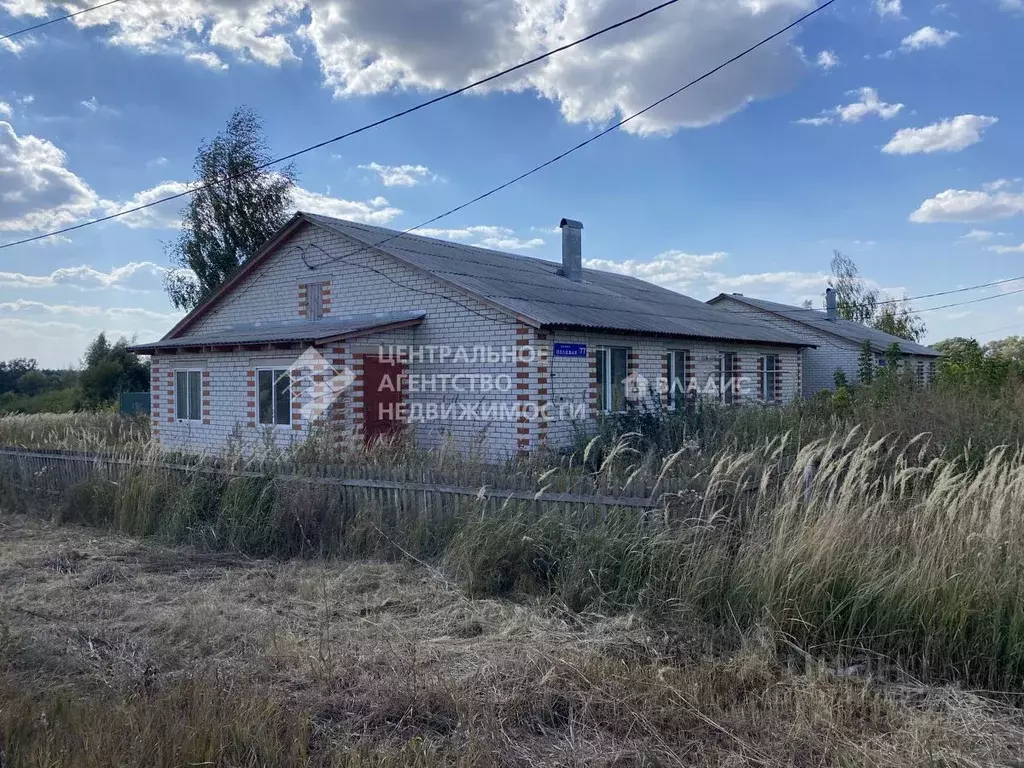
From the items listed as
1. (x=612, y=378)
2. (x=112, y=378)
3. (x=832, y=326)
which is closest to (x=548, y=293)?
(x=612, y=378)

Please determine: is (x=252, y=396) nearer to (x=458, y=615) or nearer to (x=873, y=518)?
(x=458, y=615)

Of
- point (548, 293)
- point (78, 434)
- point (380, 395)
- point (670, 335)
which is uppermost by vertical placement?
point (548, 293)

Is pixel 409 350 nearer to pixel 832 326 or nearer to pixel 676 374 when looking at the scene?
pixel 676 374

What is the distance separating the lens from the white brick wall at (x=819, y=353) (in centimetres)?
2411

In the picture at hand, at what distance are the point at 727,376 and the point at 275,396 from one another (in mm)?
10294

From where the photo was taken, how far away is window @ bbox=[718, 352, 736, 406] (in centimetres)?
1688

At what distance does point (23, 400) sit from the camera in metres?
34.5

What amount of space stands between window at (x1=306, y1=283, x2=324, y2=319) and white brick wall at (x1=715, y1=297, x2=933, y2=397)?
49.5 ft

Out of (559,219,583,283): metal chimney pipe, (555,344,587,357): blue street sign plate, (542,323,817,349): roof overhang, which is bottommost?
(555,344,587,357): blue street sign plate

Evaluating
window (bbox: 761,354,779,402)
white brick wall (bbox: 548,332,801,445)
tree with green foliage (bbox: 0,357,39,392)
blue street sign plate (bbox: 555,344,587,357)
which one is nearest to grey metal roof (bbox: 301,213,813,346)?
white brick wall (bbox: 548,332,801,445)

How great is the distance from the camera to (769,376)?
64.3ft

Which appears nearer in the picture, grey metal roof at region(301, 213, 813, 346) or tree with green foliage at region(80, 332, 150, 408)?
grey metal roof at region(301, 213, 813, 346)

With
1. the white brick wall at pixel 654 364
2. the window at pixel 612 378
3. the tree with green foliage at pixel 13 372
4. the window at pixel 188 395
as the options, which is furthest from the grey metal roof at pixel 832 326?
the tree with green foliage at pixel 13 372

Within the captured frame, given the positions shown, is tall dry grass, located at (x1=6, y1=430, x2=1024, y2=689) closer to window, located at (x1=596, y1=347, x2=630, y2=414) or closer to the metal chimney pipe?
window, located at (x1=596, y1=347, x2=630, y2=414)
